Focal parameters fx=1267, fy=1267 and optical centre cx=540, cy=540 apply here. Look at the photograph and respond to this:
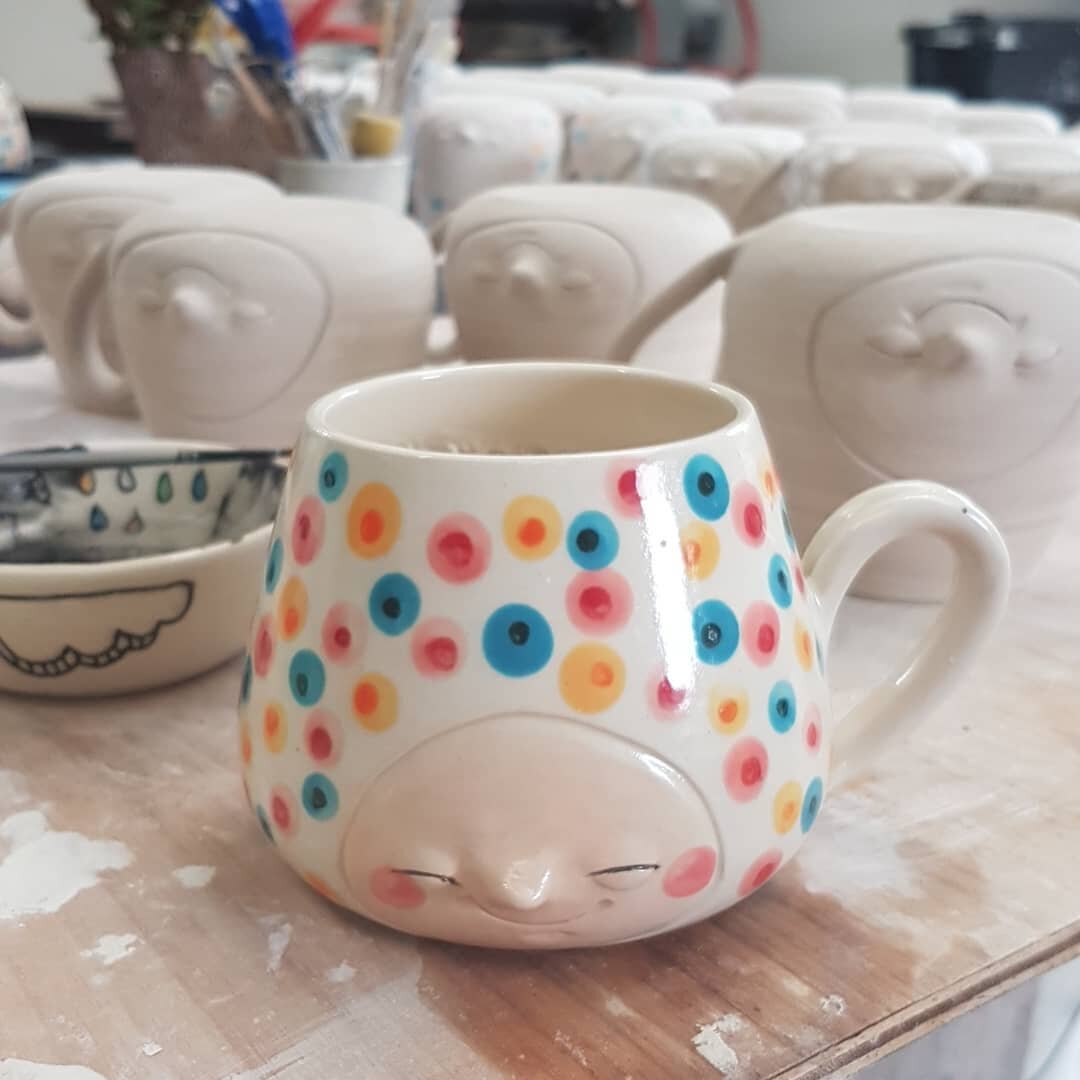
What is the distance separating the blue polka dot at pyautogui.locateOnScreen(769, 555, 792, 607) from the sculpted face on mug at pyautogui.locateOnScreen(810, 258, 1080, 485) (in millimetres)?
206

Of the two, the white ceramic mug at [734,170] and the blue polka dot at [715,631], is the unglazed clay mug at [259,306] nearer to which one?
the white ceramic mug at [734,170]

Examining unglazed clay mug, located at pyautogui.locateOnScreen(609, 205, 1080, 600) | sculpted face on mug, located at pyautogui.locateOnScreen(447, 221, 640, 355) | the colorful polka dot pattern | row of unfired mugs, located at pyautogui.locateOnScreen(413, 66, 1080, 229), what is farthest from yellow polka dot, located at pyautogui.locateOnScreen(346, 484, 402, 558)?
row of unfired mugs, located at pyautogui.locateOnScreen(413, 66, 1080, 229)

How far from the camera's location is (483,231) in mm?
612

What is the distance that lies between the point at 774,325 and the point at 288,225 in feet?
0.78

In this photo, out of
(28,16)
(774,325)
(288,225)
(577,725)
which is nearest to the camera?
(577,725)

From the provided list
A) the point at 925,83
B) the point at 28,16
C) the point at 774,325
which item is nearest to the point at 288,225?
the point at 774,325

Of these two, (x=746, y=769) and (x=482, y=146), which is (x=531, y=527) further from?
(x=482, y=146)

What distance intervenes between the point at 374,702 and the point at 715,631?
7 centimetres

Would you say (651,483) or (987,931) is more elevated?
(651,483)

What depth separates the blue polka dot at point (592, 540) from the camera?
0.81ft

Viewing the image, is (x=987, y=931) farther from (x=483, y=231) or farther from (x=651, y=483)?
(x=483, y=231)

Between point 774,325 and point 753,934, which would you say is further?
point 774,325

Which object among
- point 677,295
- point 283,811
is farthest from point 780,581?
point 677,295

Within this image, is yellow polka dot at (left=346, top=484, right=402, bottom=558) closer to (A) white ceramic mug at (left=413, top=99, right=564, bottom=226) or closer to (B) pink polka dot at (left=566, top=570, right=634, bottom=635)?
(B) pink polka dot at (left=566, top=570, right=634, bottom=635)
